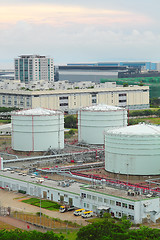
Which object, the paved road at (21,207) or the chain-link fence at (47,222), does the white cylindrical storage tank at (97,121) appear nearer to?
the paved road at (21,207)

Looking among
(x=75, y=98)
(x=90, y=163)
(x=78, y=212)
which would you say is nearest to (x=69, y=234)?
(x=78, y=212)

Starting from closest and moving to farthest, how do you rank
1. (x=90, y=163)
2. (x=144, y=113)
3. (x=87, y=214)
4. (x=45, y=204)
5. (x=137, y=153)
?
(x=87, y=214), (x=45, y=204), (x=137, y=153), (x=90, y=163), (x=144, y=113)

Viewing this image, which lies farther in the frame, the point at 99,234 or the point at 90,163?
the point at 90,163

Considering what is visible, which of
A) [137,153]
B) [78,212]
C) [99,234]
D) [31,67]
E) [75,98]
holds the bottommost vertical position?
[78,212]

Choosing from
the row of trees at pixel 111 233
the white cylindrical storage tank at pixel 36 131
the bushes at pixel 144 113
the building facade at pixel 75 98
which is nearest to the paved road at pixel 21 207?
the row of trees at pixel 111 233

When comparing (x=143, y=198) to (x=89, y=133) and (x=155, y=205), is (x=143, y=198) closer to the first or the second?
(x=155, y=205)

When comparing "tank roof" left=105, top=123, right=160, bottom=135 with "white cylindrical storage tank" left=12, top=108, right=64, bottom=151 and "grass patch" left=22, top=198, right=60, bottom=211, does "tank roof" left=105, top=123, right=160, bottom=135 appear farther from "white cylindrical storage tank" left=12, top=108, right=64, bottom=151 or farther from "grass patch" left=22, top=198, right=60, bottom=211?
"white cylindrical storage tank" left=12, top=108, right=64, bottom=151

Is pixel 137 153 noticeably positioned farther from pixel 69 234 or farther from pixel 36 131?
pixel 36 131

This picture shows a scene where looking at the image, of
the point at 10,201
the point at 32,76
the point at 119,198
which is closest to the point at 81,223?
the point at 119,198
